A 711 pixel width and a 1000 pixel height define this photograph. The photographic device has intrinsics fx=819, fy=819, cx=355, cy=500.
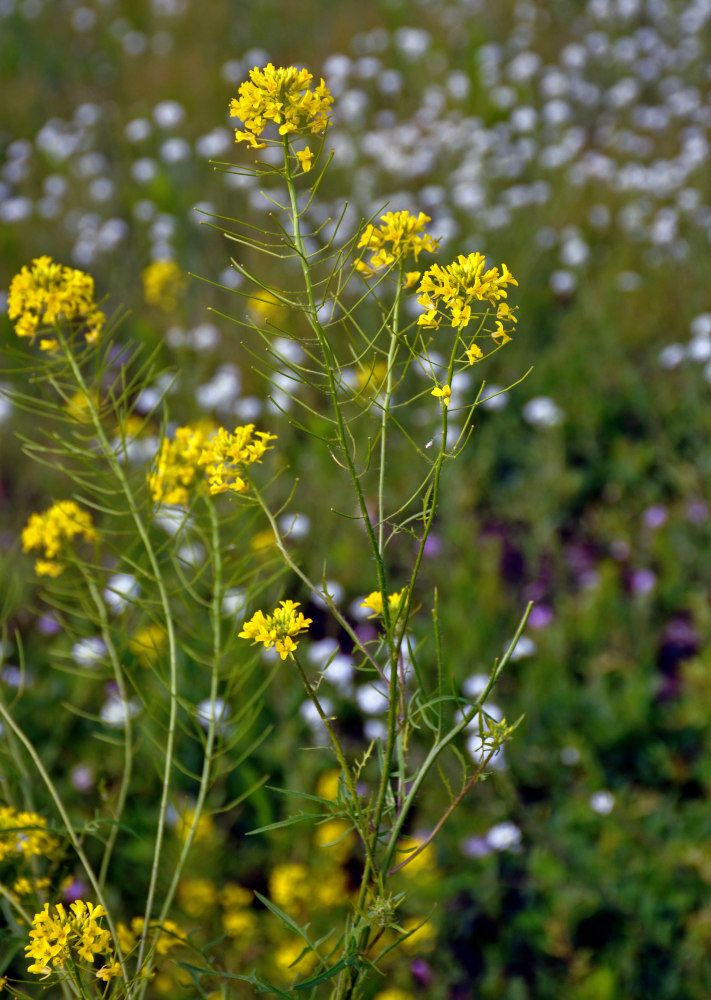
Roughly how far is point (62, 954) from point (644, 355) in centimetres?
343

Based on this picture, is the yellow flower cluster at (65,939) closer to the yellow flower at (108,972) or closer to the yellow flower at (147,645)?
the yellow flower at (108,972)

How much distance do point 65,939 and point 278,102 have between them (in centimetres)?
75

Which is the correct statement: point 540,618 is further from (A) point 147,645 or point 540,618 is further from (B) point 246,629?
(B) point 246,629

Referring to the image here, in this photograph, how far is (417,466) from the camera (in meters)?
3.07

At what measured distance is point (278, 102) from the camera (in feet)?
2.40

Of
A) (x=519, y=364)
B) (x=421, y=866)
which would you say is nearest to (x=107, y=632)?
(x=421, y=866)

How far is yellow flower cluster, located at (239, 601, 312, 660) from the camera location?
2.39 ft

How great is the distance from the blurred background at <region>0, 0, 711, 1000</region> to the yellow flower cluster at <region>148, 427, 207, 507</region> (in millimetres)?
181

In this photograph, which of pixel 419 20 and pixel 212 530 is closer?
pixel 212 530

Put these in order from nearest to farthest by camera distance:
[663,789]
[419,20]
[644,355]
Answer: [663,789] → [644,355] → [419,20]

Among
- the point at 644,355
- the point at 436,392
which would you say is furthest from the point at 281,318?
the point at 436,392

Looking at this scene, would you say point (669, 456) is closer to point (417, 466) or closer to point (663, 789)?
point (417, 466)

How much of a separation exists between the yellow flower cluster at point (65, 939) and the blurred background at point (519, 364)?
521 millimetres

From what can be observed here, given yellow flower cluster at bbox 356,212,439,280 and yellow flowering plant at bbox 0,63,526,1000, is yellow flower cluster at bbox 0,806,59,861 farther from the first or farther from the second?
yellow flower cluster at bbox 356,212,439,280
